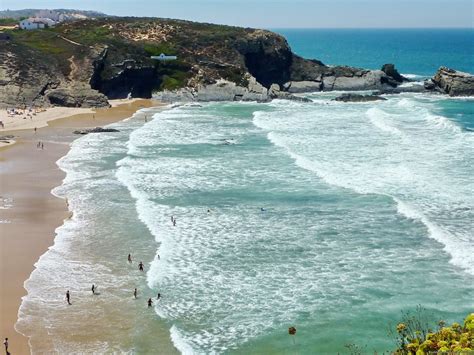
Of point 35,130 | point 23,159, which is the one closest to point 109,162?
point 23,159

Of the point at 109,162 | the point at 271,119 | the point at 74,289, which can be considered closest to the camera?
the point at 74,289

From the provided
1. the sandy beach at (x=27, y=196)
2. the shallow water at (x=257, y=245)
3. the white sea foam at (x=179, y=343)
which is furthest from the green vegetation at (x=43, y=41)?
the white sea foam at (x=179, y=343)

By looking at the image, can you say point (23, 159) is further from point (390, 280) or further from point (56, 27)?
point (56, 27)

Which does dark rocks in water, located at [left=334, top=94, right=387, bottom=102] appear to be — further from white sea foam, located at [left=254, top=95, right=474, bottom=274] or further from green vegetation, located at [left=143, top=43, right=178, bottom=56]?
green vegetation, located at [left=143, top=43, right=178, bottom=56]

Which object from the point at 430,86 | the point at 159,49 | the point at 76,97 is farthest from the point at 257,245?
the point at 430,86

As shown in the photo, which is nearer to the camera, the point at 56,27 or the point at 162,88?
the point at 162,88

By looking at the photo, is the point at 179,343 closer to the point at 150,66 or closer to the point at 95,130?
the point at 95,130

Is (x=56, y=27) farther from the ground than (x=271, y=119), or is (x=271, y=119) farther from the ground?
(x=56, y=27)
